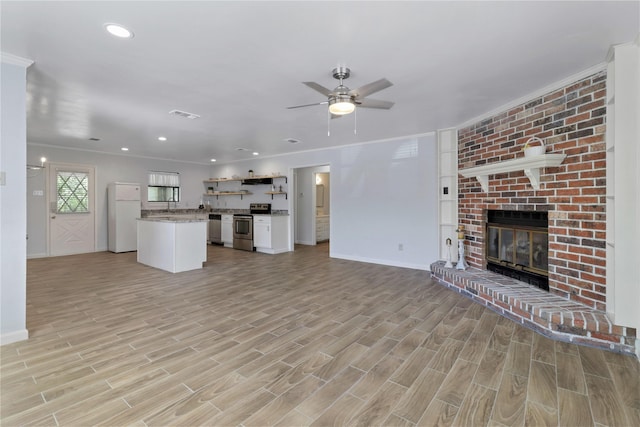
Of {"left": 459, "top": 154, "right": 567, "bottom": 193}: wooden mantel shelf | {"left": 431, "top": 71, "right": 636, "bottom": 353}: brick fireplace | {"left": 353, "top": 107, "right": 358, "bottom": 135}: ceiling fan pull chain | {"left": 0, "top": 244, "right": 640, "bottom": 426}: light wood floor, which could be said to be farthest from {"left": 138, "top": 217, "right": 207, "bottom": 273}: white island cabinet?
{"left": 459, "top": 154, "right": 567, "bottom": 193}: wooden mantel shelf

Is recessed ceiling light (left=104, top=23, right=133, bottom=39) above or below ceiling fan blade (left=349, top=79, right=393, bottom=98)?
above

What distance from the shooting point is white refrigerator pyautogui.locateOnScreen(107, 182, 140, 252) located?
6996 millimetres

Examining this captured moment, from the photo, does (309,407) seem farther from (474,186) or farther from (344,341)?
(474,186)

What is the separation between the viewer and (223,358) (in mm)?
2277

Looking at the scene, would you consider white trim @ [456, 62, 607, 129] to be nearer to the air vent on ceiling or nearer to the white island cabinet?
the air vent on ceiling

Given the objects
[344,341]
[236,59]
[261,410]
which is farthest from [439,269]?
[236,59]

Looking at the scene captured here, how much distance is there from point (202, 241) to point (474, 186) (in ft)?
14.9

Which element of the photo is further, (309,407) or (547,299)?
(547,299)

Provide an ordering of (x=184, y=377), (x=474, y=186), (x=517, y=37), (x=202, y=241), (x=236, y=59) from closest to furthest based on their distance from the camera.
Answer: (x=184, y=377), (x=517, y=37), (x=236, y=59), (x=474, y=186), (x=202, y=241)

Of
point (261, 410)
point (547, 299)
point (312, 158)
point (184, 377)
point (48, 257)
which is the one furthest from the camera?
point (312, 158)

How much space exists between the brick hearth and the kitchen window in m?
7.58

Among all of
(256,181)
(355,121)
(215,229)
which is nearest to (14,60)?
(355,121)

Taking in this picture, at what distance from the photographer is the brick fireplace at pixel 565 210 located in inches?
102

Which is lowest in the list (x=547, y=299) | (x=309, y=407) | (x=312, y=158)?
(x=309, y=407)
